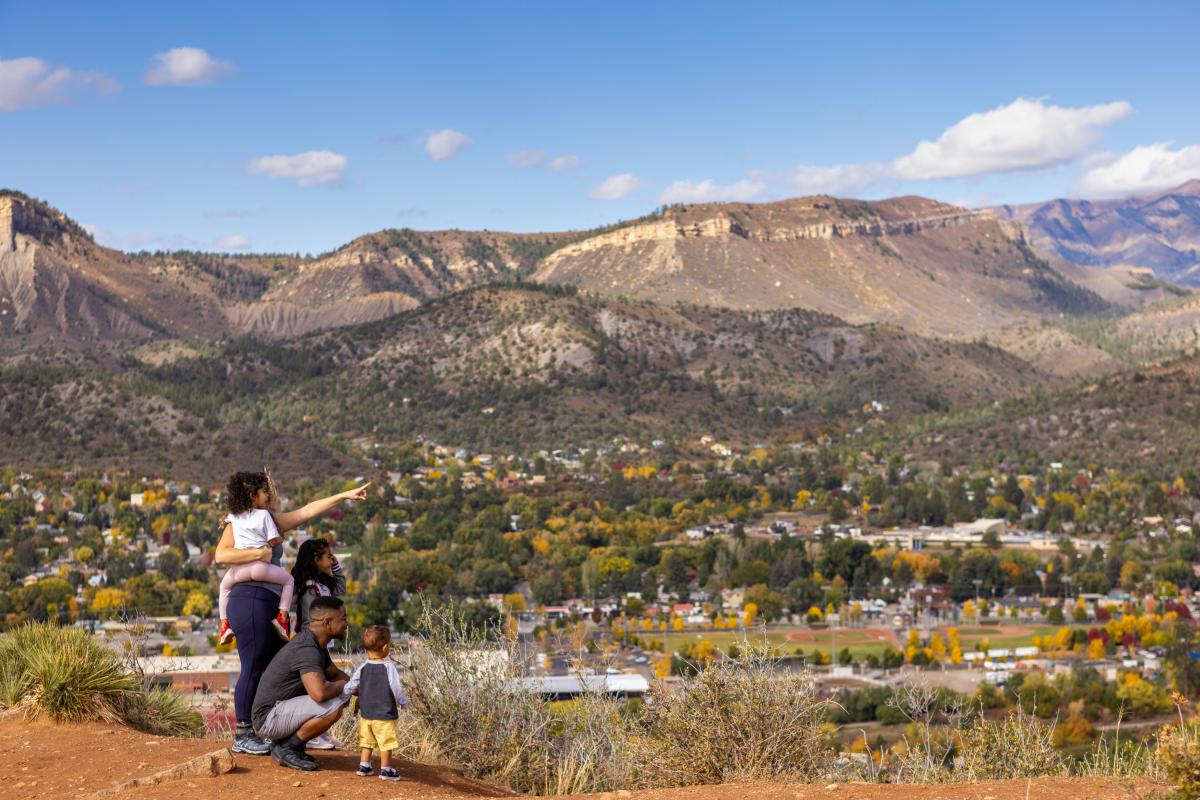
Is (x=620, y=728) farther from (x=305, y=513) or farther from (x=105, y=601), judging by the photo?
(x=105, y=601)

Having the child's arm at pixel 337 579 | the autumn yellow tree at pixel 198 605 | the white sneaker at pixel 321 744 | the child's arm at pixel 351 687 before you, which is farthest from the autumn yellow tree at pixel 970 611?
the child's arm at pixel 351 687

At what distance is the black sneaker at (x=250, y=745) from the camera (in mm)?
10266

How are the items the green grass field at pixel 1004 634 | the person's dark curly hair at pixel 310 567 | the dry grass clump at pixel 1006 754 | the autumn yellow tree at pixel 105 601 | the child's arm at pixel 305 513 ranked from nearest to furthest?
the person's dark curly hair at pixel 310 567 < the child's arm at pixel 305 513 < the dry grass clump at pixel 1006 754 < the autumn yellow tree at pixel 105 601 < the green grass field at pixel 1004 634

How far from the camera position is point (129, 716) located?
39.9 ft

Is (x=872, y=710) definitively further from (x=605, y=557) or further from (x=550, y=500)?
(x=550, y=500)

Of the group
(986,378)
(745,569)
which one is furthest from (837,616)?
(986,378)

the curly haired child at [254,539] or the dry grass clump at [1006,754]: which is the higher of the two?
the curly haired child at [254,539]

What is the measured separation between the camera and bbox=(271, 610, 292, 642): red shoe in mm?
10430

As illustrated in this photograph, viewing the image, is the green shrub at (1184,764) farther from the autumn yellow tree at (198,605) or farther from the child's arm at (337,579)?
the autumn yellow tree at (198,605)

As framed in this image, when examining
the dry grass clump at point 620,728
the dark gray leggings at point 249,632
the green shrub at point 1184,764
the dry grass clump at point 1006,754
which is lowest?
the dry grass clump at point 1006,754

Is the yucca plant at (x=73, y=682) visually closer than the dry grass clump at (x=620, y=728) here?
Yes

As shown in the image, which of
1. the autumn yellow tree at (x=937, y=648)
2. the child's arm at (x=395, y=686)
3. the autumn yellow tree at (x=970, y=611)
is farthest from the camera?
the autumn yellow tree at (x=970, y=611)

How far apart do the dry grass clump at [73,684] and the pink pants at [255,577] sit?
2139 millimetres

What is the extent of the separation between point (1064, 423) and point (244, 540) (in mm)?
123173
